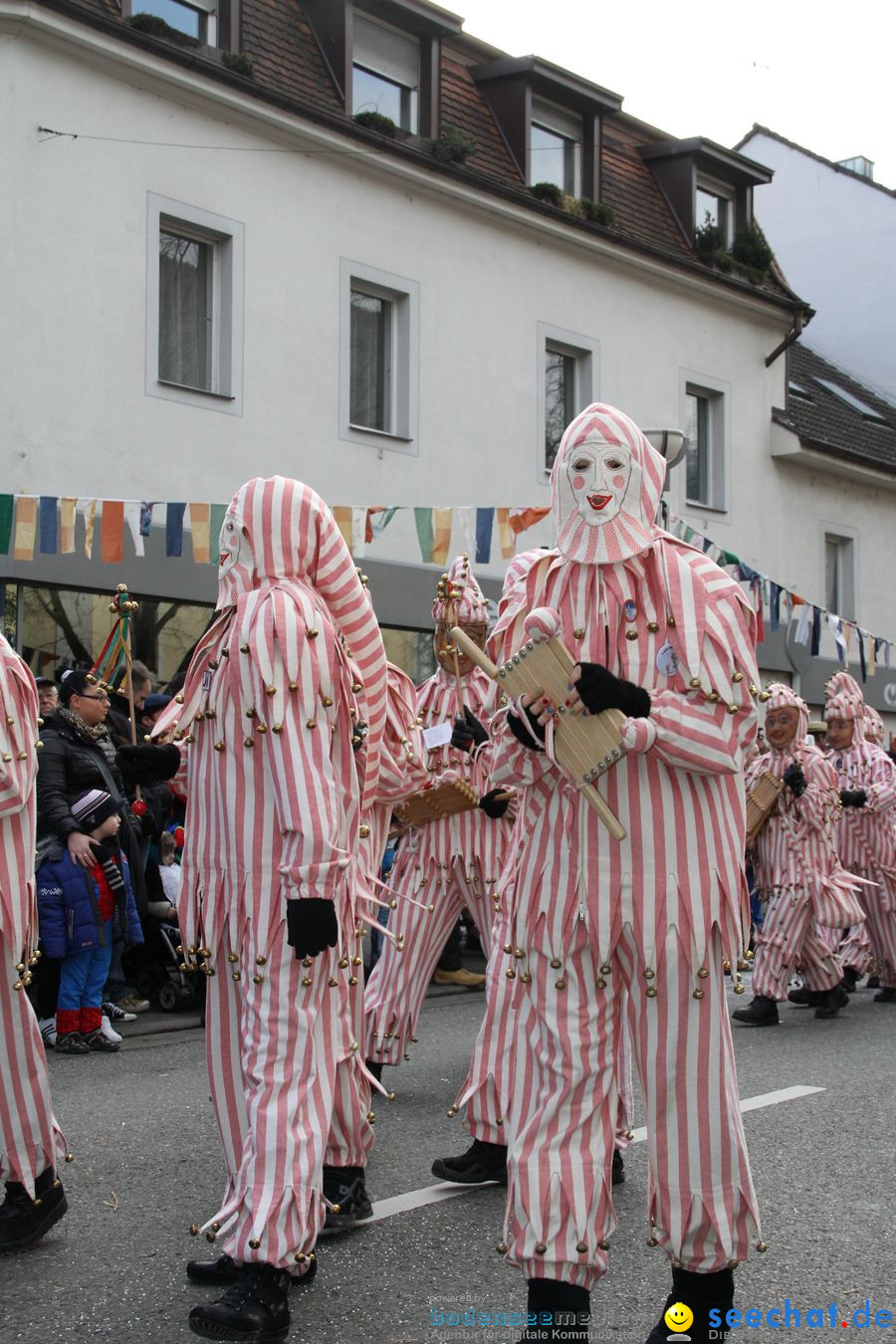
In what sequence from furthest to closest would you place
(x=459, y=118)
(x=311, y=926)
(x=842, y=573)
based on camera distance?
1. (x=842, y=573)
2. (x=459, y=118)
3. (x=311, y=926)

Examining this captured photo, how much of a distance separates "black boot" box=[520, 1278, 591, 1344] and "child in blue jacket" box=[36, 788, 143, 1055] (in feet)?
17.1

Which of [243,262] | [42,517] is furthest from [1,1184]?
[243,262]

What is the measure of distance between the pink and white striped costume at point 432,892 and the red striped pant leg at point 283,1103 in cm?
218

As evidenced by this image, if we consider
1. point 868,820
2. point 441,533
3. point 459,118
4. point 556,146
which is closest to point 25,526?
point 441,533

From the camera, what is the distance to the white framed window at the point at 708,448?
21.8 m

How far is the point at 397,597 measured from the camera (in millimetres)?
16891

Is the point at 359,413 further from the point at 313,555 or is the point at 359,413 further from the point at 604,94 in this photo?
the point at 313,555

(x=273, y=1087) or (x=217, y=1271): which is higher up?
(x=273, y=1087)

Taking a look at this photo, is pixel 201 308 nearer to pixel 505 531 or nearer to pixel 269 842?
pixel 505 531

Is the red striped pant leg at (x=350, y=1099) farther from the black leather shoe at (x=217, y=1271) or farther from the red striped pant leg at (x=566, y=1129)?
the red striped pant leg at (x=566, y=1129)

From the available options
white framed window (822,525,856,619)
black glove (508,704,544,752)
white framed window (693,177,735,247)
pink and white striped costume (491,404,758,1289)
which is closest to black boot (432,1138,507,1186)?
pink and white striped costume (491,404,758,1289)

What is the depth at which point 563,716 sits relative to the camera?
3664mm

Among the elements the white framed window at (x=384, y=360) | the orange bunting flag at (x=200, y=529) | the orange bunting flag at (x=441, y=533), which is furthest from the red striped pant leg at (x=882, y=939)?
the white framed window at (x=384, y=360)

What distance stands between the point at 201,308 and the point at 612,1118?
1294cm
